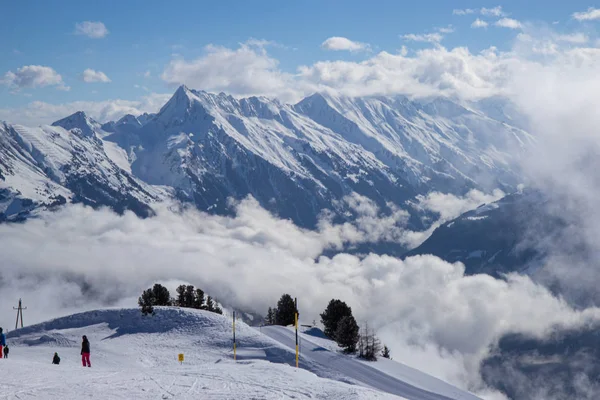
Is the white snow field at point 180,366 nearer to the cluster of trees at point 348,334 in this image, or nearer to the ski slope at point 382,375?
the ski slope at point 382,375

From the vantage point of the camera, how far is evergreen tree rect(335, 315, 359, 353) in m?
71.9

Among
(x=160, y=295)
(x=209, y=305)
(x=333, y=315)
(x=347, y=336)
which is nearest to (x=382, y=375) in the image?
(x=347, y=336)

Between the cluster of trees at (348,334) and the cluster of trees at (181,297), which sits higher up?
the cluster of trees at (181,297)

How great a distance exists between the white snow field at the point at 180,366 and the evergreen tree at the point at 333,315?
710 cm

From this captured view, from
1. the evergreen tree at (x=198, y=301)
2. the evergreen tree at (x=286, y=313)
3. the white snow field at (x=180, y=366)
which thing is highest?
the evergreen tree at (x=198, y=301)

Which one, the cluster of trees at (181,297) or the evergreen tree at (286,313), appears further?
the evergreen tree at (286,313)

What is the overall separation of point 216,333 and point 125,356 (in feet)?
41.8

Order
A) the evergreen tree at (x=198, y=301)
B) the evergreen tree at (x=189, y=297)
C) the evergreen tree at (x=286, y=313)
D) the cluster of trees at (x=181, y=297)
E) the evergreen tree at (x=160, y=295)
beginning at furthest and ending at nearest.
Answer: the evergreen tree at (x=286, y=313) < the evergreen tree at (x=198, y=301) < the evergreen tree at (x=189, y=297) < the cluster of trees at (x=181, y=297) < the evergreen tree at (x=160, y=295)

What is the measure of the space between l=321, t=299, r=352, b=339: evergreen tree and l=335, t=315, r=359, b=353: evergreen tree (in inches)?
615

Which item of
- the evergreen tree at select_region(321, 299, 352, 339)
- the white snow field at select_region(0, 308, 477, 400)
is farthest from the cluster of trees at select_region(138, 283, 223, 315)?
the evergreen tree at select_region(321, 299, 352, 339)

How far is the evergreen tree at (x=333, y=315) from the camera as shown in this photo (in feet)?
292

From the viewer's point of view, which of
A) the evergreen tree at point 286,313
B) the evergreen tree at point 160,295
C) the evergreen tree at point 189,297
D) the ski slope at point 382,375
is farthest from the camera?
the evergreen tree at point 286,313

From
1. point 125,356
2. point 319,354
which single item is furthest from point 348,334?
point 125,356

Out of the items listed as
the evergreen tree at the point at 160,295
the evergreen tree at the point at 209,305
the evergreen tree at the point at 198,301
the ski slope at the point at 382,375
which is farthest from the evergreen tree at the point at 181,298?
the ski slope at the point at 382,375
